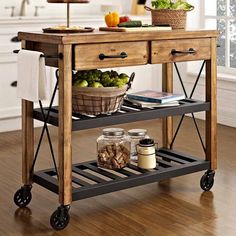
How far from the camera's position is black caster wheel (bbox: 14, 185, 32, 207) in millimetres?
3420

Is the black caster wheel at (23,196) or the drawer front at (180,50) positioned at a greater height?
the drawer front at (180,50)

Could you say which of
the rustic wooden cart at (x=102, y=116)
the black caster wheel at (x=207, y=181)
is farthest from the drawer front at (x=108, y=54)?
the black caster wheel at (x=207, y=181)

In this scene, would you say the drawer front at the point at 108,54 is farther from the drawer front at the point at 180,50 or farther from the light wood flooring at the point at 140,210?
the light wood flooring at the point at 140,210

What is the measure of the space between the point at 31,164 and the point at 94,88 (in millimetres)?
603

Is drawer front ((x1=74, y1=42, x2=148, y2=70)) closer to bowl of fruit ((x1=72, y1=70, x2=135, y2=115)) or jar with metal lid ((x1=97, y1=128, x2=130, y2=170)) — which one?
bowl of fruit ((x1=72, y1=70, x2=135, y2=115))

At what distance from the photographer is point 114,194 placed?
3643 millimetres

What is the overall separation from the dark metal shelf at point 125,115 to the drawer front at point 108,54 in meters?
0.26

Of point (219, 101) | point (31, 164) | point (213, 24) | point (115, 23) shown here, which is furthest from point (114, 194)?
point (213, 24)

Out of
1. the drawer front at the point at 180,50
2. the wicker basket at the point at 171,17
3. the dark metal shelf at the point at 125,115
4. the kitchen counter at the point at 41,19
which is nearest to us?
the dark metal shelf at the point at 125,115

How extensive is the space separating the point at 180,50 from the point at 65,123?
2.73 feet

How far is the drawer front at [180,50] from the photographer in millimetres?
3336

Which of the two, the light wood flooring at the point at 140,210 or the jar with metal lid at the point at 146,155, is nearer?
the light wood flooring at the point at 140,210

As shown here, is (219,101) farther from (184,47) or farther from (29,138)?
(29,138)

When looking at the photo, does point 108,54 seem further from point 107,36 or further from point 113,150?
point 113,150
